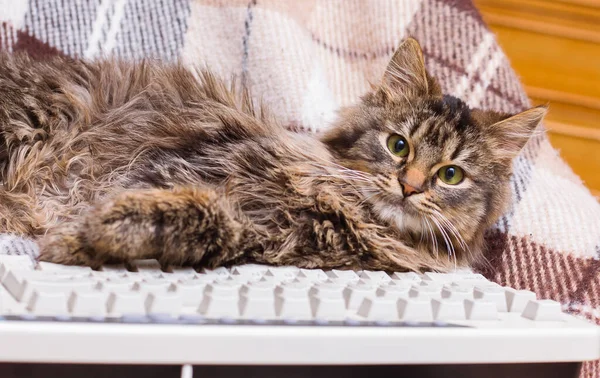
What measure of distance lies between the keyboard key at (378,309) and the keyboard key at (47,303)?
14.9 inches

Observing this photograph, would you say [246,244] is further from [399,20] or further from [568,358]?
[399,20]

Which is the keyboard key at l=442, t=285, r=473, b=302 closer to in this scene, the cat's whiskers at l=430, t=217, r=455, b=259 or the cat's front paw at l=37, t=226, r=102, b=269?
the cat's whiskers at l=430, t=217, r=455, b=259

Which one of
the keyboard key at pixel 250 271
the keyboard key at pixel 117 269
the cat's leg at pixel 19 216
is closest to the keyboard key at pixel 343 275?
the keyboard key at pixel 250 271

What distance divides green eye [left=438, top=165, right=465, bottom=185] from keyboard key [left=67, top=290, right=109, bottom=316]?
2.90 feet

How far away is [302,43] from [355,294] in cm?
131

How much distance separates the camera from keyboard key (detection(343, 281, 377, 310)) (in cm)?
83

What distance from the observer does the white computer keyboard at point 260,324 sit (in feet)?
2.15

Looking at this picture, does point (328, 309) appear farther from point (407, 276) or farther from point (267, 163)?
point (267, 163)

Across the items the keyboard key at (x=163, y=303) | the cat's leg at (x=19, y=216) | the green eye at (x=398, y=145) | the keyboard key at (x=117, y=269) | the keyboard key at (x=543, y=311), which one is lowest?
the cat's leg at (x=19, y=216)

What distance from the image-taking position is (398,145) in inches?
55.1

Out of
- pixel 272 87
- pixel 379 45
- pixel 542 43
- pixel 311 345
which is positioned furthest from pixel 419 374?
pixel 542 43

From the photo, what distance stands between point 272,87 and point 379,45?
0.40 metres

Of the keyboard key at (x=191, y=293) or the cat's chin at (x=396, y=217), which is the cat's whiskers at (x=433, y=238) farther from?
the keyboard key at (x=191, y=293)

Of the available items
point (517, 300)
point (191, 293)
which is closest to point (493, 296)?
point (517, 300)
